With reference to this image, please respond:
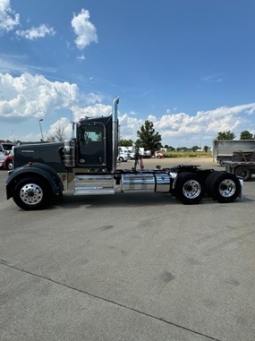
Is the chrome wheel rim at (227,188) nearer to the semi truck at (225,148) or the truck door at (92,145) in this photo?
the truck door at (92,145)

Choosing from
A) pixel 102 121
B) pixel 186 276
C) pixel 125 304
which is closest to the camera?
pixel 125 304

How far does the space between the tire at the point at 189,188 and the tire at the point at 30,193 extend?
13.4 ft

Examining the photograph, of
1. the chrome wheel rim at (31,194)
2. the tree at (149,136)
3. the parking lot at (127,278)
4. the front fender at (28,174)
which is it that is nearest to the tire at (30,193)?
the chrome wheel rim at (31,194)

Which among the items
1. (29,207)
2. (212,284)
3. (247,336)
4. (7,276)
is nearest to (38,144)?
(29,207)

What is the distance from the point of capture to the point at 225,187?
9516mm

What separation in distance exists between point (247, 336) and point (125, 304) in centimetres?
127

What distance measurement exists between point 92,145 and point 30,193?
2.34 metres

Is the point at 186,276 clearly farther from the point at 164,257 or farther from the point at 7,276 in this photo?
the point at 7,276

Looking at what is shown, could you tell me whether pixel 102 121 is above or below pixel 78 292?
above

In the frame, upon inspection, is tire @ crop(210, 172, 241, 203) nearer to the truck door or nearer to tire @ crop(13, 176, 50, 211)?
the truck door

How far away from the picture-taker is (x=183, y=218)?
7320 mm

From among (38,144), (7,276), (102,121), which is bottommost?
(7,276)

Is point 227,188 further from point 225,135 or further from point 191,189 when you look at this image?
point 225,135

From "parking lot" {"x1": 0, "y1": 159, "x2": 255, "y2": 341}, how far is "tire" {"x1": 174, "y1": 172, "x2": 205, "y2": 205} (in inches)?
69.9
